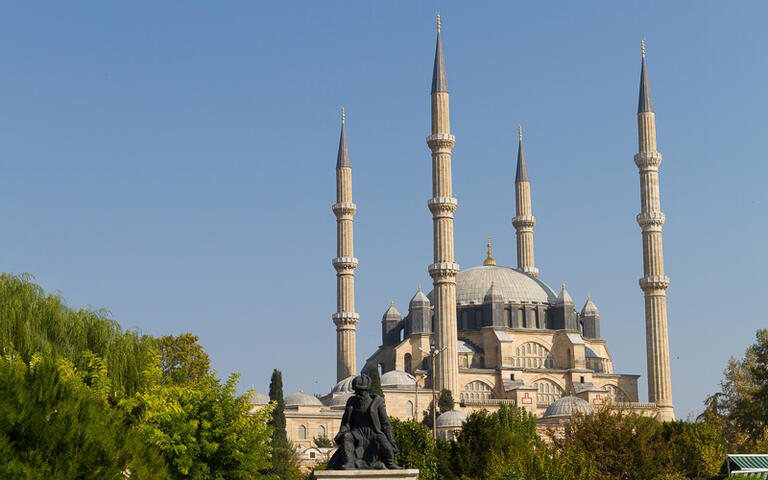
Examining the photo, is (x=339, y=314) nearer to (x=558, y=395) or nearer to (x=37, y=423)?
(x=558, y=395)

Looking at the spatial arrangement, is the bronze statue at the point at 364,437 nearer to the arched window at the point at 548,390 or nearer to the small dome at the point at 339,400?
the small dome at the point at 339,400

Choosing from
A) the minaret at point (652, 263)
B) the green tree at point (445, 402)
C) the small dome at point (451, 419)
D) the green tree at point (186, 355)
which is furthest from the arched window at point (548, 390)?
the green tree at point (186, 355)

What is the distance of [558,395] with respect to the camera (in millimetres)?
70000

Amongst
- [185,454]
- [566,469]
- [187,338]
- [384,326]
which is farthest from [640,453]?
[384,326]

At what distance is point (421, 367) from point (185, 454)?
48.0 metres

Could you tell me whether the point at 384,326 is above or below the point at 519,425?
above

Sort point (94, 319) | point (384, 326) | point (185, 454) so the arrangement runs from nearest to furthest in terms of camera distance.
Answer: point (185, 454)
point (94, 319)
point (384, 326)

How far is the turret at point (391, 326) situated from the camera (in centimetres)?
7531

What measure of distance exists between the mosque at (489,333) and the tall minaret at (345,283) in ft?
0.20

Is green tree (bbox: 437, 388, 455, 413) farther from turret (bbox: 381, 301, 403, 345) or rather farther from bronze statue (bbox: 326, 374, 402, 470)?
bronze statue (bbox: 326, 374, 402, 470)

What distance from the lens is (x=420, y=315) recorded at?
70.4 meters

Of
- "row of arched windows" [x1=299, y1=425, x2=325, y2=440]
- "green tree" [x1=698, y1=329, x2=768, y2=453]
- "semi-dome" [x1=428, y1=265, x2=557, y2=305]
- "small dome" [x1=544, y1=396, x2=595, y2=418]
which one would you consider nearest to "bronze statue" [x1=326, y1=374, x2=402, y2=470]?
"green tree" [x1=698, y1=329, x2=768, y2=453]

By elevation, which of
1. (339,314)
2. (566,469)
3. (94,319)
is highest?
(339,314)

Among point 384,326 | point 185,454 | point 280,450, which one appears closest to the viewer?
point 185,454
